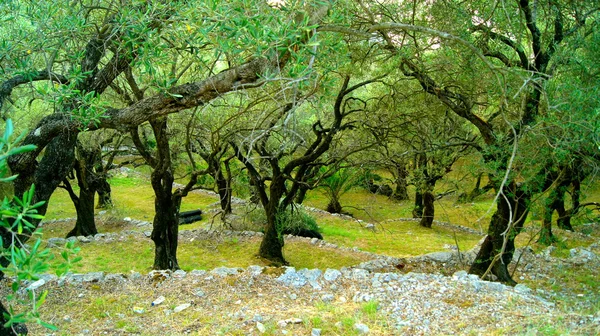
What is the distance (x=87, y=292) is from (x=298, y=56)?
12.0 feet

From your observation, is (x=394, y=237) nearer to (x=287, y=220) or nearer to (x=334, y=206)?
(x=287, y=220)

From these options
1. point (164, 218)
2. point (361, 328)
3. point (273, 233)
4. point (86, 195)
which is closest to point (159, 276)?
point (361, 328)

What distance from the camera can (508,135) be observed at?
686cm

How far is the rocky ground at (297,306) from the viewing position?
3.95m

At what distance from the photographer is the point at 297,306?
4.65 metres

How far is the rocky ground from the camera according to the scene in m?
3.95

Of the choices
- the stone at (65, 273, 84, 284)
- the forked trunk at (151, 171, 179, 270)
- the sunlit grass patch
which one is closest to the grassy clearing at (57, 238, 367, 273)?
the forked trunk at (151, 171, 179, 270)

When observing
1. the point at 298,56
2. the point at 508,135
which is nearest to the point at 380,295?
the point at 298,56

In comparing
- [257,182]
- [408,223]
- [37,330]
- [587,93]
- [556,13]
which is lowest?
[408,223]

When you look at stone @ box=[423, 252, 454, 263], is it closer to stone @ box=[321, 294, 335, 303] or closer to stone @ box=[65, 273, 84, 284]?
stone @ box=[321, 294, 335, 303]

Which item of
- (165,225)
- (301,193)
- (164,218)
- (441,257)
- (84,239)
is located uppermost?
(301,193)

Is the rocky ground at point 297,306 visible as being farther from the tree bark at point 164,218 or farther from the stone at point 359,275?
the tree bark at point 164,218

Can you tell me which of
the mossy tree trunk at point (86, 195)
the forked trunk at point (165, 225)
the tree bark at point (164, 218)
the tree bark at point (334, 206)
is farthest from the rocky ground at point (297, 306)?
the tree bark at point (334, 206)

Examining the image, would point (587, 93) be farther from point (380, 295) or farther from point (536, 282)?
point (536, 282)
